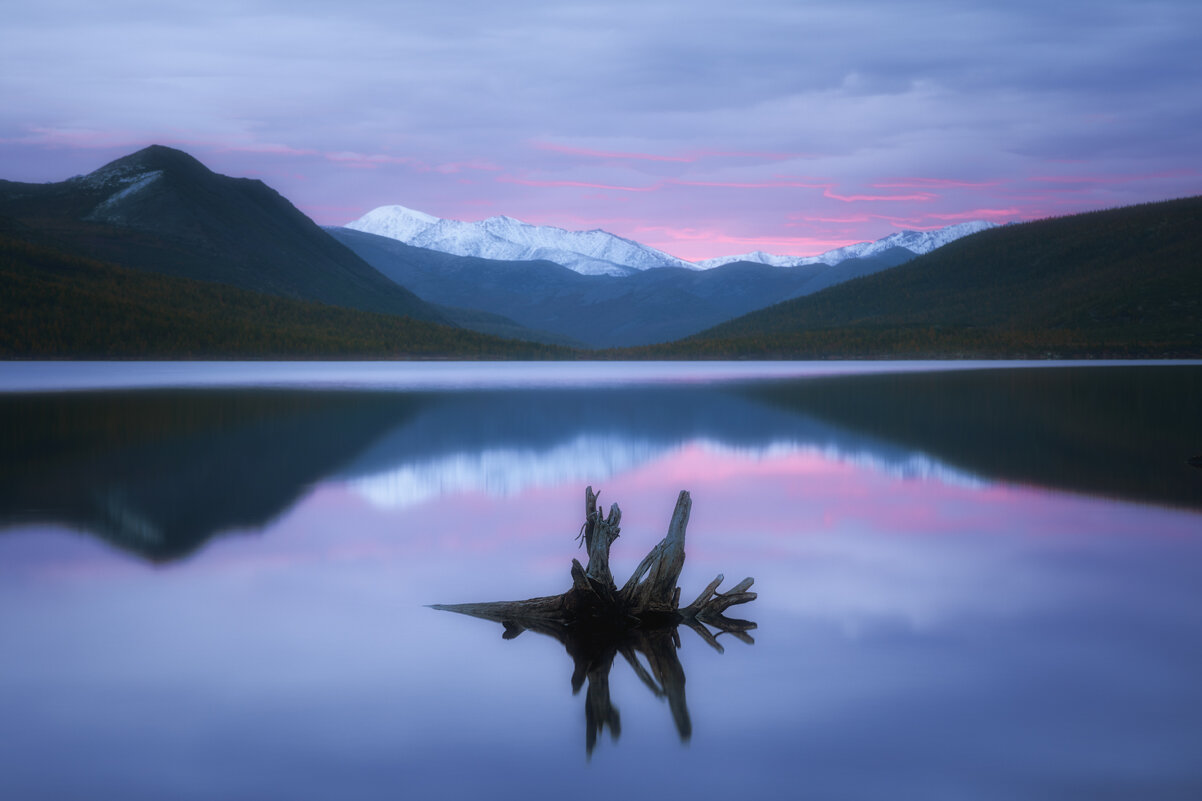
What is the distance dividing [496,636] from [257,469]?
18157mm

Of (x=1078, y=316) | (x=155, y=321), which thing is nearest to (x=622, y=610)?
(x=155, y=321)

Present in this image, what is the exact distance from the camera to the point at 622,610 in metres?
12.0

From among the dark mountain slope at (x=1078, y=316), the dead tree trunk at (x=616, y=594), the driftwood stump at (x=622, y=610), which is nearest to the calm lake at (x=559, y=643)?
the driftwood stump at (x=622, y=610)

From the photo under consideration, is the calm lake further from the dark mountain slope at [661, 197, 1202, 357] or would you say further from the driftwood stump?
the dark mountain slope at [661, 197, 1202, 357]

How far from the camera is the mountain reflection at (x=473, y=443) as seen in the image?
23016 mm

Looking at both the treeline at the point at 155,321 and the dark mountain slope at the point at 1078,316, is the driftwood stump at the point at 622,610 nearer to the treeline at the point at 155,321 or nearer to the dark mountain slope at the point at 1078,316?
the treeline at the point at 155,321

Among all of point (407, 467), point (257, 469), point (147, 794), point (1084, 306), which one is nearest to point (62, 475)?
point (257, 469)

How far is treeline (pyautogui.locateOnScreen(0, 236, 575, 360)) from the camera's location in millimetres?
143625

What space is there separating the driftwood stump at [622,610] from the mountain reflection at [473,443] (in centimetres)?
804

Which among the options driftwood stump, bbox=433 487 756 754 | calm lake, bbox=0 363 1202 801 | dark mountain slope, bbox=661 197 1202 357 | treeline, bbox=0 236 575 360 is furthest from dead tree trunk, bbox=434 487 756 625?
dark mountain slope, bbox=661 197 1202 357

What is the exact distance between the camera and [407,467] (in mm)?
29234

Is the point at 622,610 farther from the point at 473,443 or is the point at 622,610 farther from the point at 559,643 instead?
the point at 473,443

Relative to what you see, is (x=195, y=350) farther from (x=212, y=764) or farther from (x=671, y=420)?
(x=212, y=764)

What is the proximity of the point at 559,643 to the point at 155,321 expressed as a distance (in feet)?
519
